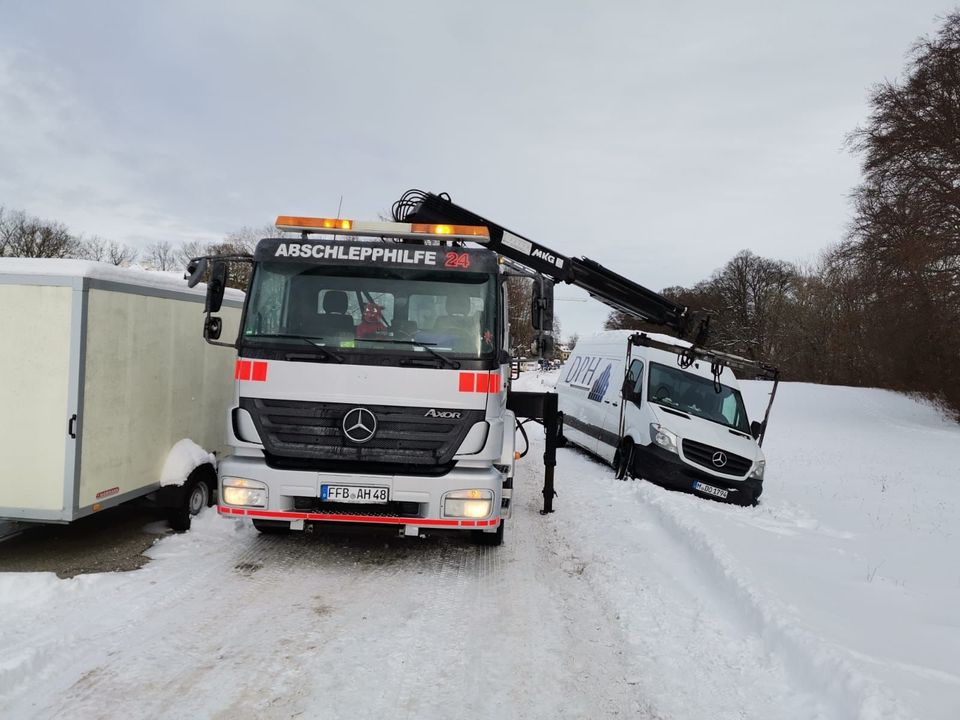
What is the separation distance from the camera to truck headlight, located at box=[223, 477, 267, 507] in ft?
16.6

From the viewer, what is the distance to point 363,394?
508 cm

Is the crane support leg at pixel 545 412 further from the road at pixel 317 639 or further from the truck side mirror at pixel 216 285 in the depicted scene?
the truck side mirror at pixel 216 285

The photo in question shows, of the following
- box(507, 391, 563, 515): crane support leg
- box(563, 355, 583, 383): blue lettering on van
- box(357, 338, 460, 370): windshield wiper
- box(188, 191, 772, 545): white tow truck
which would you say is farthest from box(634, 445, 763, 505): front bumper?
box(357, 338, 460, 370): windshield wiper

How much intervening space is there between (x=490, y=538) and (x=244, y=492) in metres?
2.43

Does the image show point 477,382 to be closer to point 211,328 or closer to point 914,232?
point 211,328

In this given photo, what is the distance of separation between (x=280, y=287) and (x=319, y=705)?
3.34m

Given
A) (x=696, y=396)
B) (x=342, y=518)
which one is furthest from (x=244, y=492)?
(x=696, y=396)

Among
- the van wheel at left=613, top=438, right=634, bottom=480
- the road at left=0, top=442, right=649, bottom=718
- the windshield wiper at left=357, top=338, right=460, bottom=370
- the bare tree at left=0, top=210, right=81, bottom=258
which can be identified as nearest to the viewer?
the road at left=0, top=442, right=649, bottom=718

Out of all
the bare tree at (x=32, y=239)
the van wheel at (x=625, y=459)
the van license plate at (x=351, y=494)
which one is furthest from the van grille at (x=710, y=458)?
the bare tree at (x=32, y=239)

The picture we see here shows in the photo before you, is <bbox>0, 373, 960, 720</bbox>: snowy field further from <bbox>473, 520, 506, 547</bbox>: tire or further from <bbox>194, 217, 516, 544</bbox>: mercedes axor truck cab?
<bbox>194, 217, 516, 544</bbox>: mercedes axor truck cab

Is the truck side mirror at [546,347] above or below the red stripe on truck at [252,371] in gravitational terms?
above

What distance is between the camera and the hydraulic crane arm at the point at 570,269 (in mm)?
8945

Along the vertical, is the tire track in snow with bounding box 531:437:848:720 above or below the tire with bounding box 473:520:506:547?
below

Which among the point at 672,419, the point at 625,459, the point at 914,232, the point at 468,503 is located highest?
the point at 914,232
